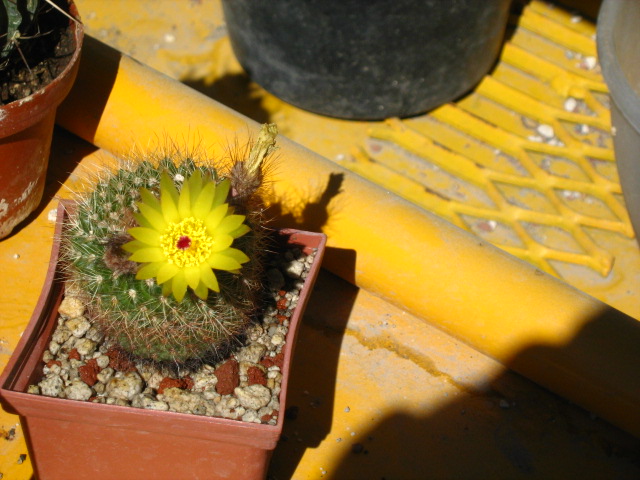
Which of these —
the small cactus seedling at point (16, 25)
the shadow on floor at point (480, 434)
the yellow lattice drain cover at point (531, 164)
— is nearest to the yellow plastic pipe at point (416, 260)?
the shadow on floor at point (480, 434)

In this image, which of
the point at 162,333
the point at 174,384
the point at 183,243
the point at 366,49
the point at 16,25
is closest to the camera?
the point at 183,243

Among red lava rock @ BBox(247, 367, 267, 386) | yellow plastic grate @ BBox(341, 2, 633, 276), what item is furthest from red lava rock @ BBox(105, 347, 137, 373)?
yellow plastic grate @ BBox(341, 2, 633, 276)

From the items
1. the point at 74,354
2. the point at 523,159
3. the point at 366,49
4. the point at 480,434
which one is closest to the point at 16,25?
the point at 74,354

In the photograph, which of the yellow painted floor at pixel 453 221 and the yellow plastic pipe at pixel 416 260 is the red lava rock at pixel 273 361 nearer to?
the yellow painted floor at pixel 453 221

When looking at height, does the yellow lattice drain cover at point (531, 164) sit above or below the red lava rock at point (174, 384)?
above

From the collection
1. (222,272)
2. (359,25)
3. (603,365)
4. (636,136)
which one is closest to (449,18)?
(359,25)

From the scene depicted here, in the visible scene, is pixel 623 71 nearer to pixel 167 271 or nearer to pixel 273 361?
pixel 273 361
